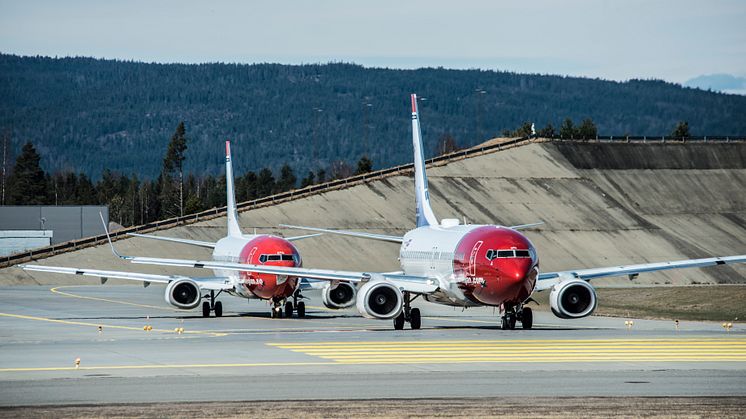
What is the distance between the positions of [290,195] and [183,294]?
73.1 metres

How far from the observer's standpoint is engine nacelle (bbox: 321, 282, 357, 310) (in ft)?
174

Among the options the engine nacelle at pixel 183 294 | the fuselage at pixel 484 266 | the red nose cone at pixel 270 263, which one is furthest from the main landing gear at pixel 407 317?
the engine nacelle at pixel 183 294

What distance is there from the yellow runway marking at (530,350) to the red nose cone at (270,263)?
14702 millimetres

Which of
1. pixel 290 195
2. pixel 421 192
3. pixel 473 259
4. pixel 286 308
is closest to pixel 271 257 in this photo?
pixel 286 308

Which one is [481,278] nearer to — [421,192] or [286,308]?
[421,192]

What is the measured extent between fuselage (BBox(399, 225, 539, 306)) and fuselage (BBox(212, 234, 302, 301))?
29.9ft

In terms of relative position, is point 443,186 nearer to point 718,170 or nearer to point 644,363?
point 718,170

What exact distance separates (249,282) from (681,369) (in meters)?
27.7

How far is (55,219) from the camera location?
449ft

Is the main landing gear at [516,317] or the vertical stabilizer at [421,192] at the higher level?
the vertical stabilizer at [421,192]

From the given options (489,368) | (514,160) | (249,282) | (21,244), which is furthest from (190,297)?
→ (514,160)

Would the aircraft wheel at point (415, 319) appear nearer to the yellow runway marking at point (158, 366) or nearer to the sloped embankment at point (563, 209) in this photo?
the yellow runway marking at point (158, 366)

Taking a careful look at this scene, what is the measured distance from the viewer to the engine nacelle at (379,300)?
44.9 m

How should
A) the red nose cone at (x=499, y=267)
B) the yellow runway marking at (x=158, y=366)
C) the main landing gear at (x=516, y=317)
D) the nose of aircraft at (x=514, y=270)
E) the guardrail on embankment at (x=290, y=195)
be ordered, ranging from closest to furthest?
1. the yellow runway marking at (x=158, y=366)
2. the nose of aircraft at (x=514, y=270)
3. the red nose cone at (x=499, y=267)
4. the main landing gear at (x=516, y=317)
5. the guardrail on embankment at (x=290, y=195)
